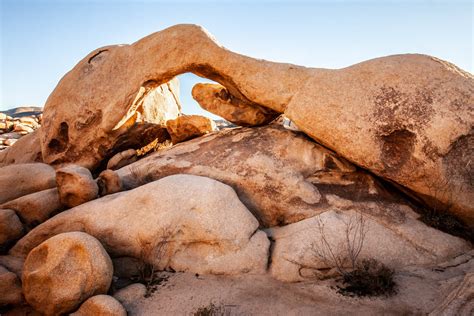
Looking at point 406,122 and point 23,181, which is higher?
point 406,122

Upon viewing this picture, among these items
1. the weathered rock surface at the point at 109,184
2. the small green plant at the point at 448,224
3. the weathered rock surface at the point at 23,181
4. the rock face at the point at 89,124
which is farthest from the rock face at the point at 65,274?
the small green plant at the point at 448,224

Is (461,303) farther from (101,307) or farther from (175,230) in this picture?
(101,307)

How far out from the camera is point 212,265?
15.6ft

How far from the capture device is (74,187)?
5.62 m

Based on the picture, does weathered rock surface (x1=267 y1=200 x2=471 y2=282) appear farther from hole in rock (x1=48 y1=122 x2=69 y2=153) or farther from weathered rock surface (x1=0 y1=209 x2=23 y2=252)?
hole in rock (x1=48 y1=122 x2=69 y2=153)

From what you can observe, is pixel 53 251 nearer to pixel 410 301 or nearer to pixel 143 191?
pixel 143 191

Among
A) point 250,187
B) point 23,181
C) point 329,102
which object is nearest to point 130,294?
point 250,187

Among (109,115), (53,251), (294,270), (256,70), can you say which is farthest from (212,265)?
(109,115)

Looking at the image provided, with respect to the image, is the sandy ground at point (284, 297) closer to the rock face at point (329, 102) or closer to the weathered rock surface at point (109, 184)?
the rock face at point (329, 102)

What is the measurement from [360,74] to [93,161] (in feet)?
21.4

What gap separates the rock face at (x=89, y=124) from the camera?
776 cm

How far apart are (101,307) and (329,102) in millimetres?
5020

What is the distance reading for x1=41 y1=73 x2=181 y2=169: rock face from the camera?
7762 mm

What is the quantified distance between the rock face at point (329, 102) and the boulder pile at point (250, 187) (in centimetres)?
3
